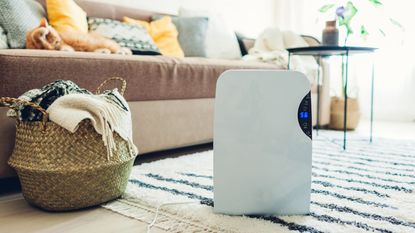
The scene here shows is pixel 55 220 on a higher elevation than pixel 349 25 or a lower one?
lower

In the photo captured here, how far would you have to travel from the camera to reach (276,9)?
13.0 ft

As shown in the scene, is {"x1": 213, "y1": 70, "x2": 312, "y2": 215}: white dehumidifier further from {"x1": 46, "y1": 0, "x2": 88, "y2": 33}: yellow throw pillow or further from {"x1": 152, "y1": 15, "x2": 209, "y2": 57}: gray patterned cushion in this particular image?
{"x1": 152, "y1": 15, "x2": 209, "y2": 57}: gray patterned cushion

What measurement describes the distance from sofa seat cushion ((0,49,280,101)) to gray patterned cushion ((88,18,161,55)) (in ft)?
1.39

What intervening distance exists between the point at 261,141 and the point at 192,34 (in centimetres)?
168

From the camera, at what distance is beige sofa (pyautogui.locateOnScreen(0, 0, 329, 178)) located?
116 cm

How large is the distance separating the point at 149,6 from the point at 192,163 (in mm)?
1542

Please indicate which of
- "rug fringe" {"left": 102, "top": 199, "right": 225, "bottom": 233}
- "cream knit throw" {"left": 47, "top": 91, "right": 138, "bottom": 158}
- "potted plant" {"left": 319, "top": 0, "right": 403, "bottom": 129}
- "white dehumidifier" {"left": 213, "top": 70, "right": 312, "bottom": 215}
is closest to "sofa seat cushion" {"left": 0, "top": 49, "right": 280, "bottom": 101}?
"cream knit throw" {"left": 47, "top": 91, "right": 138, "bottom": 158}

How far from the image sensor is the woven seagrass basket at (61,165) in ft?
3.27

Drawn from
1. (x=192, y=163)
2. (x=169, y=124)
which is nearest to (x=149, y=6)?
(x=169, y=124)

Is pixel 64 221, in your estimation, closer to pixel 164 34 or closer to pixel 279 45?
pixel 164 34

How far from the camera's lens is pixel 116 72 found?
1.44 m

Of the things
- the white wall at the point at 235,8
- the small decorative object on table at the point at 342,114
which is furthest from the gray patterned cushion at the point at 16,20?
the small decorative object on table at the point at 342,114

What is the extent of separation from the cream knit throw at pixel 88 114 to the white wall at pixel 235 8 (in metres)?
1.64

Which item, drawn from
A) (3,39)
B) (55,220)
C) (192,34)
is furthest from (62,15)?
(55,220)
